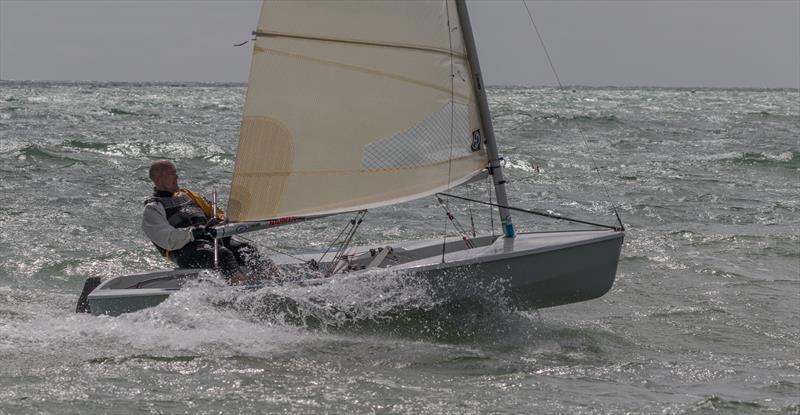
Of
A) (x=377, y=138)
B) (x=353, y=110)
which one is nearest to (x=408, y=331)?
(x=377, y=138)

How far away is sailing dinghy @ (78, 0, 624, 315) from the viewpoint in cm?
709

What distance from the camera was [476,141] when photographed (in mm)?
7551

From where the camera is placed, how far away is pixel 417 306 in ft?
23.5

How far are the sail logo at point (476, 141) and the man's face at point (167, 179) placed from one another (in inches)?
84.2

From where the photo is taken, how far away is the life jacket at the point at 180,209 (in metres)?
7.77

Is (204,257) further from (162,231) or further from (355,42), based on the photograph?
(355,42)

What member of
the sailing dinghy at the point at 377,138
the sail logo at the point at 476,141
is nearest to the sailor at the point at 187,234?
the sailing dinghy at the point at 377,138

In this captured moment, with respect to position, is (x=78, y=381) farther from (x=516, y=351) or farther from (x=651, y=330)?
(x=651, y=330)

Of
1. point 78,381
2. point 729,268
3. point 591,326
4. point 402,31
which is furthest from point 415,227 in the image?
point 78,381

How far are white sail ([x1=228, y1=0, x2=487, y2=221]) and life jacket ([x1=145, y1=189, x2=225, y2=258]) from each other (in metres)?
0.62

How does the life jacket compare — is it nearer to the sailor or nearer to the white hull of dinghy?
the sailor

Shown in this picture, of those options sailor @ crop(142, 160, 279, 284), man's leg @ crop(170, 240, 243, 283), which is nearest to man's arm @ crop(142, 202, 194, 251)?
sailor @ crop(142, 160, 279, 284)

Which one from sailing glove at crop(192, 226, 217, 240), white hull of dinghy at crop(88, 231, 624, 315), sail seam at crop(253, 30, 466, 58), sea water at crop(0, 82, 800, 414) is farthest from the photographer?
sailing glove at crop(192, 226, 217, 240)

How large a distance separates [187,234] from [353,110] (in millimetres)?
1440
